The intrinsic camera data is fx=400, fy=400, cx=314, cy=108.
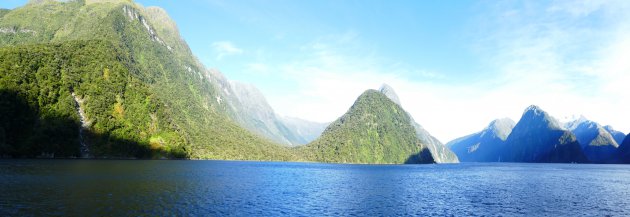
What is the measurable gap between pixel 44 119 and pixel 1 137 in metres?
29.9

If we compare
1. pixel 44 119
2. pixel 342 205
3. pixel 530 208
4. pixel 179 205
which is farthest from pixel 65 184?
pixel 44 119

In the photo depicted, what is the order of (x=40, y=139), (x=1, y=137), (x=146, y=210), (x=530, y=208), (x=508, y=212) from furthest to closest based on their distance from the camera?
(x=40, y=139)
(x=1, y=137)
(x=530, y=208)
(x=508, y=212)
(x=146, y=210)

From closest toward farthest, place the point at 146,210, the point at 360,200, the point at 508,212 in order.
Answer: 1. the point at 146,210
2. the point at 508,212
3. the point at 360,200

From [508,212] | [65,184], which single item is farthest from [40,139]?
[508,212]

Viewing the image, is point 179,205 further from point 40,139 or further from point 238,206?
point 40,139

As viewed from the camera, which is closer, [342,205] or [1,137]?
[342,205]

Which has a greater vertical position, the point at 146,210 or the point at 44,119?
the point at 44,119

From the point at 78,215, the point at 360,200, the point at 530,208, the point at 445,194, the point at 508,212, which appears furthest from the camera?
the point at 445,194

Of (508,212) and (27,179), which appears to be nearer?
(508,212)

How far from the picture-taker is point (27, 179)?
8131 cm

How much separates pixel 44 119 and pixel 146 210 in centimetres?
17971

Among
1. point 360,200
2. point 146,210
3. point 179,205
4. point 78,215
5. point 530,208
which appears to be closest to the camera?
Answer: point 78,215

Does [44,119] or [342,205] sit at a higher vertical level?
[44,119]

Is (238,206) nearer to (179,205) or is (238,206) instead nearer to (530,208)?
(179,205)
